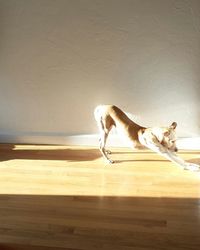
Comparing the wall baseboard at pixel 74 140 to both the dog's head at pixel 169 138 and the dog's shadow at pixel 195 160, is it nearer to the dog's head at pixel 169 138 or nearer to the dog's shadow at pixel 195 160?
the dog's shadow at pixel 195 160

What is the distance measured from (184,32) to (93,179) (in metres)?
0.94

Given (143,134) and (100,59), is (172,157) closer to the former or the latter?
(143,134)

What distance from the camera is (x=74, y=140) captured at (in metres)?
2.11

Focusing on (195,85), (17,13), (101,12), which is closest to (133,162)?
(195,85)

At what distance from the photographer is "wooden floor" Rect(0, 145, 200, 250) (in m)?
1.21

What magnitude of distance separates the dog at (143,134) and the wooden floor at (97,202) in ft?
0.25

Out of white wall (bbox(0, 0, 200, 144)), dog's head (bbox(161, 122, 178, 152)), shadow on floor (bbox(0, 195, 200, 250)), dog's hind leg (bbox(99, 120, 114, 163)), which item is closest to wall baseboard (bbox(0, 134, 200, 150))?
white wall (bbox(0, 0, 200, 144))

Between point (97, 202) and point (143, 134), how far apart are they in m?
0.48

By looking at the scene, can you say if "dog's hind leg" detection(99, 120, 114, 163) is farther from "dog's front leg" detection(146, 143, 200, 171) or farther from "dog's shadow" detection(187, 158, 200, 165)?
"dog's shadow" detection(187, 158, 200, 165)

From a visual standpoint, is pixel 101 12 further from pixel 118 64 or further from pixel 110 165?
pixel 110 165

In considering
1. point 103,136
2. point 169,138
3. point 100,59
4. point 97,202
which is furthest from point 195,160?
point 100,59

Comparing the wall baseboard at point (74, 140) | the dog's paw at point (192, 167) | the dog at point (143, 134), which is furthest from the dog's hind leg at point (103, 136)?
the dog's paw at point (192, 167)

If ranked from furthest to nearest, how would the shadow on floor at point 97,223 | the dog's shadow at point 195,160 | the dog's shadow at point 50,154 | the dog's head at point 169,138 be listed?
the dog's shadow at point 50,154, the dog's shadow at point 195,160, the dog's head at point 169,138, the shadow on floor at point 97,223

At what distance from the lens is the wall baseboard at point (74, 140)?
1966 mm
